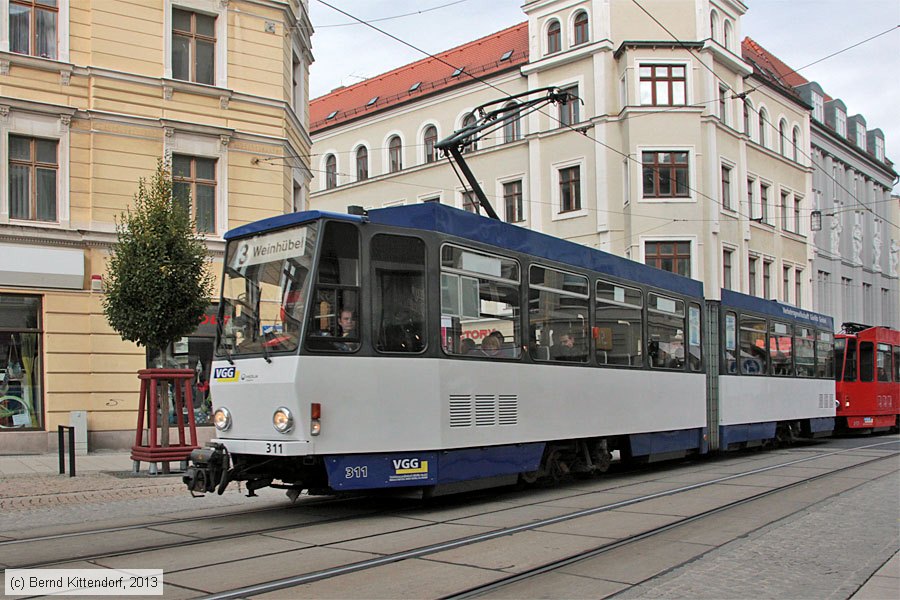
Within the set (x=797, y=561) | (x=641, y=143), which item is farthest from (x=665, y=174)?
(x=797, y=561)

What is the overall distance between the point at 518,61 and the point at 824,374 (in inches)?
849

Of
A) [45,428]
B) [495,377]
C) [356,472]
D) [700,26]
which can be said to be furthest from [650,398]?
[700,26]

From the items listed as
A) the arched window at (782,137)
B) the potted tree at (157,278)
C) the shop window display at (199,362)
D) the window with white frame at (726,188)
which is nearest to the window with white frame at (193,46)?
the shop window display at (199,362)

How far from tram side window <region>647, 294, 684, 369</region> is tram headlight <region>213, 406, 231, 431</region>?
7002mm

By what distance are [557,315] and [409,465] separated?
3284 millimetres

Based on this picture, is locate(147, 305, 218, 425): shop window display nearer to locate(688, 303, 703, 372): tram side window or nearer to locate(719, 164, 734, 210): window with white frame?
locate(688, 303, 703, 372): tram side window

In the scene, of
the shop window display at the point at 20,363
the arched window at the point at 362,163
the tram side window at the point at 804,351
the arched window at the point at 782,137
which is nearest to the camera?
the shop window display at the point at 20,363

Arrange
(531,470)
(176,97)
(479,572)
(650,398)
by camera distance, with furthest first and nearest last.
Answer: (176,97), (650,398), (531,470), (479,572)

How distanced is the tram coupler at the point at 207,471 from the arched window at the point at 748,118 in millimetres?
33316

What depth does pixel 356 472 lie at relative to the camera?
29.4 feet

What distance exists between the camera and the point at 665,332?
14.7 meters

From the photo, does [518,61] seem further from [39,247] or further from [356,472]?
[356,472]

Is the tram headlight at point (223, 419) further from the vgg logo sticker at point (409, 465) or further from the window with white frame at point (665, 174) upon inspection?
the window with white frame at point (665, 174)

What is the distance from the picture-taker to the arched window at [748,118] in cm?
3800
